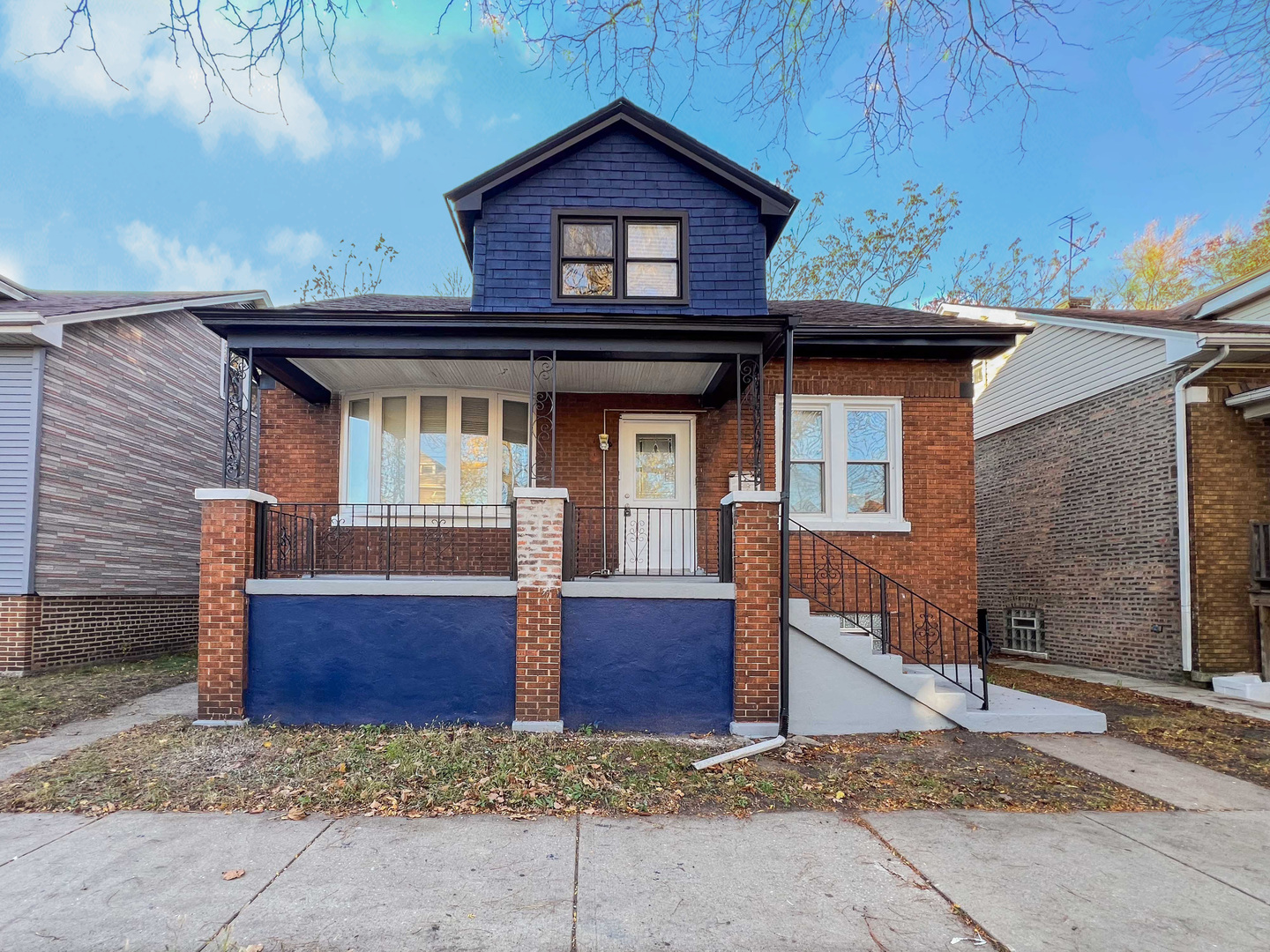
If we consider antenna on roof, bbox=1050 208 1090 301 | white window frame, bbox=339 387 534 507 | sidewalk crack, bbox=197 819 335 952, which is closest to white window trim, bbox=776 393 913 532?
white window frame, bbox=339 387 534 507

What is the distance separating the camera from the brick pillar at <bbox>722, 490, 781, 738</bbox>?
6602 mm

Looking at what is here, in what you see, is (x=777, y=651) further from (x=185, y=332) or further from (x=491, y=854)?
(x=185, y=332)

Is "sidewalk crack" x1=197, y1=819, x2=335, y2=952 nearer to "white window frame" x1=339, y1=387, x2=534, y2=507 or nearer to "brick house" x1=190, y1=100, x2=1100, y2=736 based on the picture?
"brick house" x1=190, y1=100, x2=1100, y2=736

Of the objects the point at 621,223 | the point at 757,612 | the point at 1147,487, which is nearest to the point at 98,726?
the point at 757,612

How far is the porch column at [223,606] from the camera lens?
6.63 metres

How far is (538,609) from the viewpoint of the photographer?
661cm

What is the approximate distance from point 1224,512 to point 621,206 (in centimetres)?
904

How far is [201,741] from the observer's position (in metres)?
6.19

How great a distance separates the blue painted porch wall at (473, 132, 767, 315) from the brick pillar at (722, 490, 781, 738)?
109 inches

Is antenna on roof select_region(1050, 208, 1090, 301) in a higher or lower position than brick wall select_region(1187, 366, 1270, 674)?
higher

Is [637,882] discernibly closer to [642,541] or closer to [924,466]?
[642,541]

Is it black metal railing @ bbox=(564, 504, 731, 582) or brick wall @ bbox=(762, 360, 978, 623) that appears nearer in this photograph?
brick wall @ bbox=(762, 360, 978, 623)

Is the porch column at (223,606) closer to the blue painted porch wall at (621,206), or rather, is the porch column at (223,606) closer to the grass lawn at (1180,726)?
the blue painted porch wall at (621,206)

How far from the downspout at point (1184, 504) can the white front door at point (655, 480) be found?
659cm
